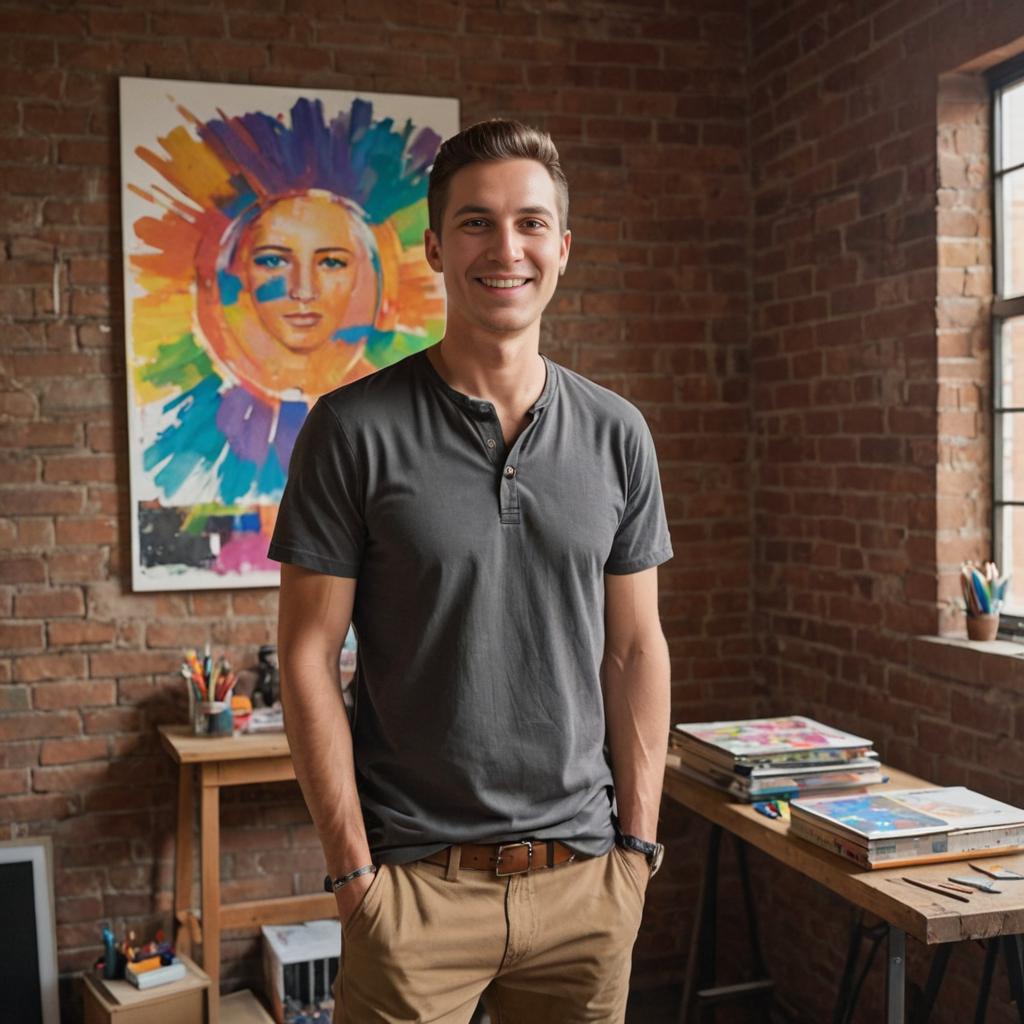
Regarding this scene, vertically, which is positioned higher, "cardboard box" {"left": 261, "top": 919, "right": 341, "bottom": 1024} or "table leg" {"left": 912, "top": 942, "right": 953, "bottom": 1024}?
"table leg" {"left": 912, "top": 942, "right": 953, "bottom": 1024}

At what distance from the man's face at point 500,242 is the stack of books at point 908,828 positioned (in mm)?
1191

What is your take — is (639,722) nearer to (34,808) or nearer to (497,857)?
(497,857)

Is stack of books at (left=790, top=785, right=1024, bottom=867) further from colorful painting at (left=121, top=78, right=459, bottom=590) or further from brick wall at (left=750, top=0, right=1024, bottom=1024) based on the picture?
colorful painting at (left=121, top=78, right=459, bottom=590)

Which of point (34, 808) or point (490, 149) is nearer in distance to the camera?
point (490, 149)

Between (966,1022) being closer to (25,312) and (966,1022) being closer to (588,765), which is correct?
(588,765)

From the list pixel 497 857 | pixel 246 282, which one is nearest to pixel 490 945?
pixel 497 857

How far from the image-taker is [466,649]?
6.10 feet

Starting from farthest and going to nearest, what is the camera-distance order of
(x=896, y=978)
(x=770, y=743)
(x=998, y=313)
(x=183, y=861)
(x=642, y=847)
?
(x=183, y=861) < (x=998, y=313) < (x=770, y=743) < (x=896, y=978) < (x=642, y=847)

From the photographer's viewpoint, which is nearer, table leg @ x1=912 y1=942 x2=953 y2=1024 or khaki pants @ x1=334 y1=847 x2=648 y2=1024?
khaki pants @ x1=334 y1=847 x2=648 y2=1024

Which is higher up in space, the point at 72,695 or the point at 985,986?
the point at 72,695

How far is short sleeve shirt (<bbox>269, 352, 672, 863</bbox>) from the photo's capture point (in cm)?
185

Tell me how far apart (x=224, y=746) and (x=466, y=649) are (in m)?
1.64

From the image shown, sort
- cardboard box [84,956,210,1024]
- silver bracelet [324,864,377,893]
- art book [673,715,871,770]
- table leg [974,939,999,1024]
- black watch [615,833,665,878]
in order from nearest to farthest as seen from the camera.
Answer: silver bracelet [324,864,377,893], black watch [615,833,665,878], table leg [974,939,999,1024], art book [673,715,871,770], cardboard box [84,956,210,1024]

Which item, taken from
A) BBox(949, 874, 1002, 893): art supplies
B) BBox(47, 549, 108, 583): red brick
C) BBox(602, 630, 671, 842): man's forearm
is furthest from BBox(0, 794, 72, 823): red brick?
BBox(949, 874, 1002, 893): art supplies
